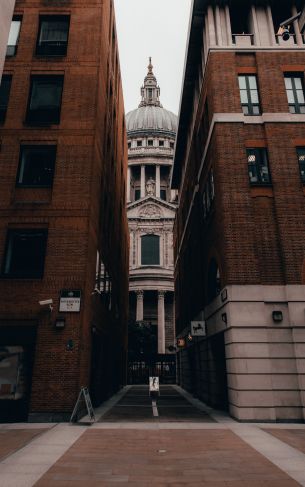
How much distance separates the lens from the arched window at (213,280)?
1852 centimetres

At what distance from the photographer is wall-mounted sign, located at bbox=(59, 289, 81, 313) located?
14.4m

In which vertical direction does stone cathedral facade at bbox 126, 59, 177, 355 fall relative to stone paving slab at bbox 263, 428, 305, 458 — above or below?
above

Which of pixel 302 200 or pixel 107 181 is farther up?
pixel 107 181

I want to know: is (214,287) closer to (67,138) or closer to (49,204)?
(49,204)

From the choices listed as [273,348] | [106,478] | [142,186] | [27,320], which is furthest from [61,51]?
[142,186]

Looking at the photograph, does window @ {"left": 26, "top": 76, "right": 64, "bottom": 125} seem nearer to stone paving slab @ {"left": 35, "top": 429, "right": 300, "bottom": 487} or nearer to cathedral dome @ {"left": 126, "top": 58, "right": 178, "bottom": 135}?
stone paving slab @ {"left": 35, "top": 429, "right": 300, "bottom": 487}

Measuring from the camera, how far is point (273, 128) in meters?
17.0

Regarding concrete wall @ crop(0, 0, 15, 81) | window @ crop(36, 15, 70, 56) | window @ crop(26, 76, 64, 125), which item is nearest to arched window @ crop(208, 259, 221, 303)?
window @ crop(26, 76, 64, 125)

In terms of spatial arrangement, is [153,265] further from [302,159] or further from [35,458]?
[35,458]

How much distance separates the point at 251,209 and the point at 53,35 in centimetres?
1466

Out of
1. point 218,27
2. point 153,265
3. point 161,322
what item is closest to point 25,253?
point 218,27

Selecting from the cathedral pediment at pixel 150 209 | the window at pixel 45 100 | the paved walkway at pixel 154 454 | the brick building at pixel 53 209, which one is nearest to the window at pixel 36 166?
the brick building at pixel 53 209

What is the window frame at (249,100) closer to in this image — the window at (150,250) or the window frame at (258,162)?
the window frame at (258,162)

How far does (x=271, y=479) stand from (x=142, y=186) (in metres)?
74.0
